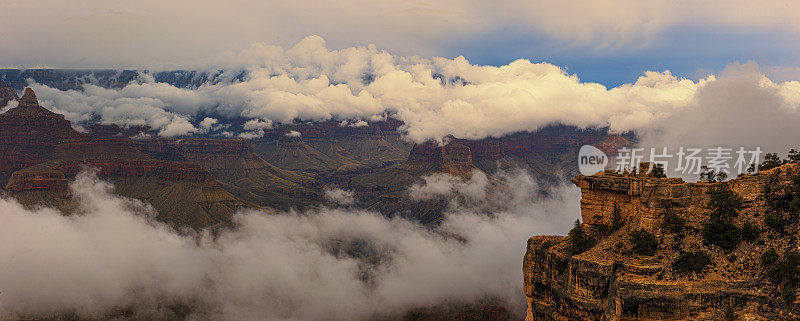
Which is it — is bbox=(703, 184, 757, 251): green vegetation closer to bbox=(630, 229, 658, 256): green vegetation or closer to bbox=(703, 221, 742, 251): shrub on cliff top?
bbox=(703, 221, 742, 251): shrub on cliff top

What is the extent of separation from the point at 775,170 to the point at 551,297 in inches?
1323

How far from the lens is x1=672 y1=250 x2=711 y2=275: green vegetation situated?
59.8 meters

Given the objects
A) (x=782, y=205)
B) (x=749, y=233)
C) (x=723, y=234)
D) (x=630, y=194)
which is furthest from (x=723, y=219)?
(x=630, y=194)

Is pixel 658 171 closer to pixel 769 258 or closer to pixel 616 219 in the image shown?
pixel 616 219

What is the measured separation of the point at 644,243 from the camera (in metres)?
63.6

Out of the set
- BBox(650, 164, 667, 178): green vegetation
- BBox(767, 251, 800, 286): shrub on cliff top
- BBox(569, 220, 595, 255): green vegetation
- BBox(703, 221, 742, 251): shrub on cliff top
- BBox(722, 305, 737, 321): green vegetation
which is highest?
BBox(650, 164, 667, 178): green vegetation

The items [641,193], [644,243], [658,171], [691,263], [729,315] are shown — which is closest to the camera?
[729,315]

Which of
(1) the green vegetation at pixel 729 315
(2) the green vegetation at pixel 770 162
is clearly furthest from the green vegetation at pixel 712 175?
(1) the green vegetation at pixel 729 315

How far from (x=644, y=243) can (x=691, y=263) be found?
5.58 meters

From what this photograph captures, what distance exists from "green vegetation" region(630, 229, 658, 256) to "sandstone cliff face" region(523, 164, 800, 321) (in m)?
0.89

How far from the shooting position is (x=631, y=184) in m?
71.0

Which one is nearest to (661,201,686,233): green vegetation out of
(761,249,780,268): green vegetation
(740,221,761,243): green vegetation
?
(740,221,761,243): green vegetation

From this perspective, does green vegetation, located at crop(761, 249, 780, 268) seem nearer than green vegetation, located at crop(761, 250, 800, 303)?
No

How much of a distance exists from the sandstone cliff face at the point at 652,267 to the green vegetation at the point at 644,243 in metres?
0.89
